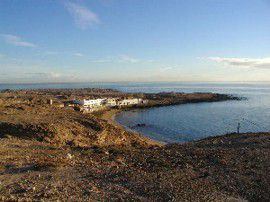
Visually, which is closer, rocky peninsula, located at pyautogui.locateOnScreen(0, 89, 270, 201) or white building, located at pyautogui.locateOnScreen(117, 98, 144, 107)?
rocky peninsula, located at pyautogui.locateOnScreen(0, 89, 270, 201)

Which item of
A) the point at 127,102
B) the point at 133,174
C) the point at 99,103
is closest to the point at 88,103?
the point at 99,103

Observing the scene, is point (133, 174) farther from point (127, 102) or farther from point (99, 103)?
point (127, 102)

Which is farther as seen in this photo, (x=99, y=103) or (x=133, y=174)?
(x=99, y=103)

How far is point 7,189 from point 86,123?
964 inches

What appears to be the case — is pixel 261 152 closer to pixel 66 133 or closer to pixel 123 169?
pixel 123 169

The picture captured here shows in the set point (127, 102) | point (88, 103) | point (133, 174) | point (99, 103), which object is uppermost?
point (133, 174)

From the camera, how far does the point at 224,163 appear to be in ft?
62.3

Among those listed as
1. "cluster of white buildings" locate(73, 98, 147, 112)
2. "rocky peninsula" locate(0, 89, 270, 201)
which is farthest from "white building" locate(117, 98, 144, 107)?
"rocky peninsula" locate(0, 89, 270, 201)

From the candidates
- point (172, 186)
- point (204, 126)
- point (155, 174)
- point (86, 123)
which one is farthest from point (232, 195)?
point (204, 126)

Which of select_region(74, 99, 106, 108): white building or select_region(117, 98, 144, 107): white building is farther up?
select_region(74, 99, 106, 108): white building

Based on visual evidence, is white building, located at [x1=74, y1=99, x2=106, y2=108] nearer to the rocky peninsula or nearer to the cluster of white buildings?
the cluster of white buildings

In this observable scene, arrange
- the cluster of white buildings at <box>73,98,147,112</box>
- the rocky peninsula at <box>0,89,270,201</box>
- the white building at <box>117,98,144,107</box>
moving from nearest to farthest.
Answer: the rocky peninsula at <box>0,89,270,201</box> < the cluster of white buildings at <box>73,98,147,112</box> < the white building at <box>117,98,144,107</box>

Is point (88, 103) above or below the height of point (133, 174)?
below

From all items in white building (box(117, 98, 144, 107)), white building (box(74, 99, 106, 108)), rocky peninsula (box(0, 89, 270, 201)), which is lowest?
white building (box(117, 98, 144, 107))
